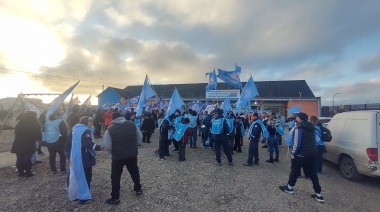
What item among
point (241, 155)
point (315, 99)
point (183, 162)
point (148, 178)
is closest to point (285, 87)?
point (315, 99)

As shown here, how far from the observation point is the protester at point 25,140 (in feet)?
20.1

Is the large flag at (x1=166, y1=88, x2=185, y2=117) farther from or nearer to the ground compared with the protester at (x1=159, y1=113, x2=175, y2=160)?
farther from the ground

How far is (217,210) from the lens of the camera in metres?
4.56

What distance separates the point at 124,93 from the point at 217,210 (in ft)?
132

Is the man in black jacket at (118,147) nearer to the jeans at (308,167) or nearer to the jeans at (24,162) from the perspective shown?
the jeans at (24,162)

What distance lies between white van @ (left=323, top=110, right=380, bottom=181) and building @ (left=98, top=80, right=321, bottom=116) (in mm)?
18308

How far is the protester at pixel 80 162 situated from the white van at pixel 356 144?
6663 mm

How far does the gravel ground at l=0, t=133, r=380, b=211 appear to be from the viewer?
4.70m

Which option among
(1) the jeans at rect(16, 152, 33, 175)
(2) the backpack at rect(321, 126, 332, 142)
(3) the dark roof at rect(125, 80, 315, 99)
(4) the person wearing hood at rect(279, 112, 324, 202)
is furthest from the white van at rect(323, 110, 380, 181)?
(3) the dark roof at rect(125, 80, 315, 99)

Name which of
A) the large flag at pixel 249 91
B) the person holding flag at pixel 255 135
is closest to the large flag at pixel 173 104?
the person holding flag at pixel 255 135

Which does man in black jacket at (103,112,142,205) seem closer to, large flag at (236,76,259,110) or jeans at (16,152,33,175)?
jeans at (16,152,33,175)

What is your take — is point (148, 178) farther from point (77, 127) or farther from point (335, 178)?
point (335, 178)

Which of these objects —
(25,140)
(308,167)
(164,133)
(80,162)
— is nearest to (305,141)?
(308,167)

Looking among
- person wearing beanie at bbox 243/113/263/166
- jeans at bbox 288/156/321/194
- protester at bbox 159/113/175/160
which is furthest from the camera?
protester at bbox 159/113/175/160
